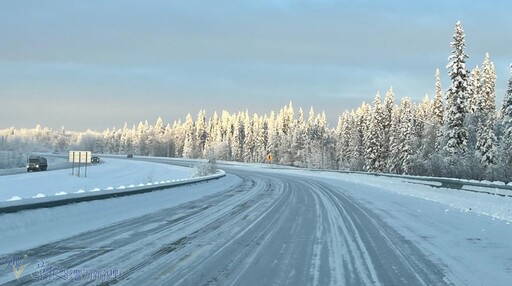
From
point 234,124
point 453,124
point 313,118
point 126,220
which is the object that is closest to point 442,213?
point 126,220

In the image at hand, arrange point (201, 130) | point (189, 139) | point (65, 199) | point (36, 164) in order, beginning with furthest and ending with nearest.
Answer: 1. point (201, 130)
2. point (189, 139)
3. point (36, 164)
4. point (65, 199)

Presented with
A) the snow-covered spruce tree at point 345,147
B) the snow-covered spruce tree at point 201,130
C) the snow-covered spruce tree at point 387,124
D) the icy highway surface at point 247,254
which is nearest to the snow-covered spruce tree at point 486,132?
the snow-covered spruce tree at point 387,124

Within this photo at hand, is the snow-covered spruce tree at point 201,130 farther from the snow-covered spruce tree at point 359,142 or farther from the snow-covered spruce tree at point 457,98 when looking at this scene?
the snow-covered spruce tree at point 457,98

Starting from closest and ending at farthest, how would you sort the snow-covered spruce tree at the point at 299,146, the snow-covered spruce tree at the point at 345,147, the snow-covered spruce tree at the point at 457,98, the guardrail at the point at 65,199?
the guardrail at the point at 65,199, the snow-covered spruce tree at the point at 457,98, the snow-covered spruce tree at the point at 345,147, the snow-covered spruce tree at the point at 299,146

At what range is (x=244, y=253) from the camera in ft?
28.0

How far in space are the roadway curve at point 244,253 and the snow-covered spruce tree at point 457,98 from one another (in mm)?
32586

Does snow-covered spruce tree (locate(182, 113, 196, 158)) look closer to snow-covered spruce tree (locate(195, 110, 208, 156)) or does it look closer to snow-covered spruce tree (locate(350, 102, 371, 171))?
snow-covered spruce tree (locate(195, 110, 208, 156))

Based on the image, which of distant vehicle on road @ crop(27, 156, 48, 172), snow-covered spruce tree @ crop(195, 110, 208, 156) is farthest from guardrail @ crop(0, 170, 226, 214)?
snow-covered spruce tree @ crop(195, 110, 208, 156)

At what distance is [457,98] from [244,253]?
38.7 m

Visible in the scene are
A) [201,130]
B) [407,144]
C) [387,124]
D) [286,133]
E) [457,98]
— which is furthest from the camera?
[201,130]

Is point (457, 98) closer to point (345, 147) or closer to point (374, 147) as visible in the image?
point (374, 147)

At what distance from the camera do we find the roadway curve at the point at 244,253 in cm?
673

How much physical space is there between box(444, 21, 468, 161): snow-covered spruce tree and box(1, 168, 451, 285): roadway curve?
32586mm

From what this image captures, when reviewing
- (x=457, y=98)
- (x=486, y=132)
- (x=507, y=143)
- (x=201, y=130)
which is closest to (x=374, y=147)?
(x=486, y=132)
